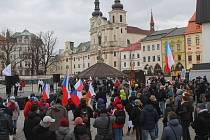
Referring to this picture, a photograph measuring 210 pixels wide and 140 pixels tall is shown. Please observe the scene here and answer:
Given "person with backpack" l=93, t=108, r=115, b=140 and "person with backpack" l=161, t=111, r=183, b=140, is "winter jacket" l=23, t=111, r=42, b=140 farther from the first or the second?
Answer: "person with backpack" l=161, t=111, r=183, b=140

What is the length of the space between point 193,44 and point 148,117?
70.6m

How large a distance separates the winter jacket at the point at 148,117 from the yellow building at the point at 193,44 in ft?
216

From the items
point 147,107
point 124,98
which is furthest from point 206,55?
point 147,107

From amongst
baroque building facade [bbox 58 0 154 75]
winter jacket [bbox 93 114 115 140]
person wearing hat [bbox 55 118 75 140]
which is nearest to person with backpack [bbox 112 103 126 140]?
winter jacket [bbox 93 114 115 140]

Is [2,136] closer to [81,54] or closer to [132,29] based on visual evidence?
[132,29]

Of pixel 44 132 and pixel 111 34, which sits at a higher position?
pixel 111 34

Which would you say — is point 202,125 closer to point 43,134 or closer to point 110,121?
point 110,121

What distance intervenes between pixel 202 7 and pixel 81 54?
327 ft

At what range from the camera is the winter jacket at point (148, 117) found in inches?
447

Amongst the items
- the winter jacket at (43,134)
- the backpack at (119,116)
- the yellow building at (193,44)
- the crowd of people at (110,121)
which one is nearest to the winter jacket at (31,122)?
the crowd of people at (110,121)

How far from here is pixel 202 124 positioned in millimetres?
9594

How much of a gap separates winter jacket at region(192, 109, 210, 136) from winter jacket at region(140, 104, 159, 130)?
1919mm

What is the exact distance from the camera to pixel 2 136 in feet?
30.2

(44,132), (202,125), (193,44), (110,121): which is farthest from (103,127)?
(193,44)
